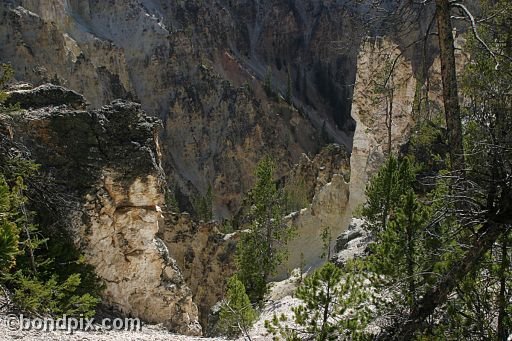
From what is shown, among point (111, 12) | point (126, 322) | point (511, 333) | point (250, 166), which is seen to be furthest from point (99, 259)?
point (111, 12)

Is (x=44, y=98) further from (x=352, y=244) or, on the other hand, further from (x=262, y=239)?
(x=352, y=244)

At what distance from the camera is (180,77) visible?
66.1m

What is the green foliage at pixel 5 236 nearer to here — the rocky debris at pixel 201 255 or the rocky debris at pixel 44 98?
the rocky debris at pixel 44 98

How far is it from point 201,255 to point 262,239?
11.8m

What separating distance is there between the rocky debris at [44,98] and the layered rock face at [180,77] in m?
32.5

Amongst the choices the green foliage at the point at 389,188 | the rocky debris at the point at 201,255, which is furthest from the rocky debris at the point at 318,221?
the green foliage at the point at 389,188

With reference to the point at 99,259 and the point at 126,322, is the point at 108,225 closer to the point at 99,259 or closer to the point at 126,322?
the point at 99,259

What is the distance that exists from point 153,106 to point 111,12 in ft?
50.5

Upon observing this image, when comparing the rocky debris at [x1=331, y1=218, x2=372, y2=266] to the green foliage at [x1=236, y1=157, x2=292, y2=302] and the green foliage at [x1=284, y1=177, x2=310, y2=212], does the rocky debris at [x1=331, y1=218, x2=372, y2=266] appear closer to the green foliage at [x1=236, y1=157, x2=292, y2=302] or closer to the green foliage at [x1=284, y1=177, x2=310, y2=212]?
the green foliage at [x1=236, y1=157, x2=292, y2=302]

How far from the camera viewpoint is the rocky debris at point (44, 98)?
583 inches

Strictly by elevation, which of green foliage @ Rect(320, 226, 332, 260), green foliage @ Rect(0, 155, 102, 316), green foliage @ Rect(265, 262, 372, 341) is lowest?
green foliage @ Rect(265, 262, 372, 341)

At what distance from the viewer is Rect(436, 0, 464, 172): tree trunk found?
18.6 feet

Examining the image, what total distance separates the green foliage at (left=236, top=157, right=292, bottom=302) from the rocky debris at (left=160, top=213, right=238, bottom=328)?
10672mm

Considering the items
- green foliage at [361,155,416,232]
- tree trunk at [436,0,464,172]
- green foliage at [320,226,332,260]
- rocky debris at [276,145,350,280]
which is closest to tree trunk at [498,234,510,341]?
tree trunk at [436,0,464,172]
